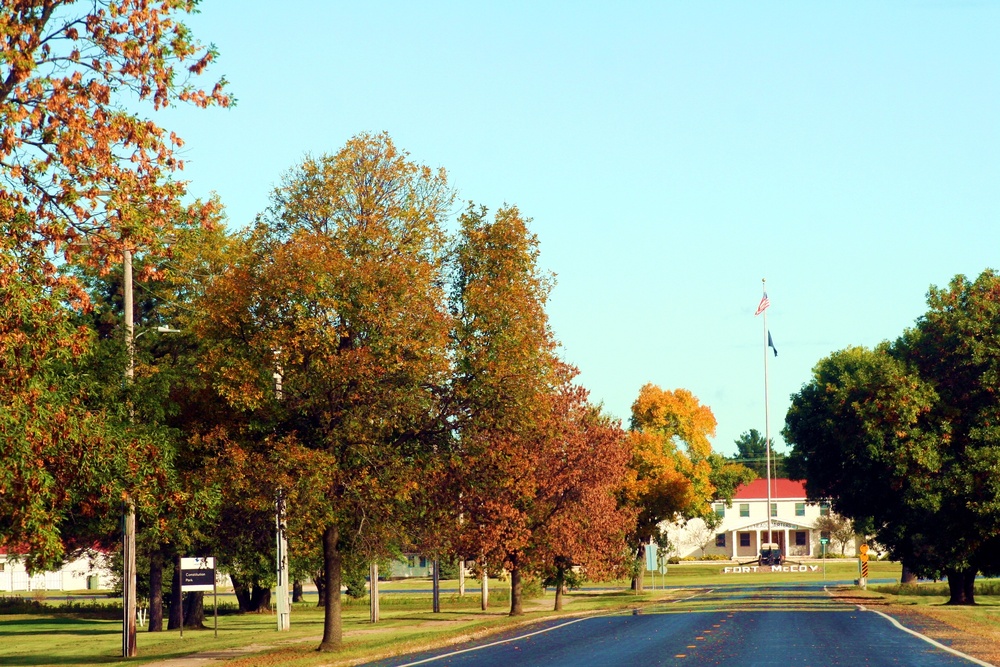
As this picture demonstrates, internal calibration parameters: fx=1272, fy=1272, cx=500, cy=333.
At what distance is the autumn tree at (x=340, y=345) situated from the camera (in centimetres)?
2856

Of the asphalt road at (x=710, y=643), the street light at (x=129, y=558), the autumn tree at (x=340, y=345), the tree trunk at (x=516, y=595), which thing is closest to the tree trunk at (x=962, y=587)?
the asphalt road at (x=710, y=643)

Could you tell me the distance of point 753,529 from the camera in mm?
126500

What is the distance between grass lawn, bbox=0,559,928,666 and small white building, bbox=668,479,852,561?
58.8 metres

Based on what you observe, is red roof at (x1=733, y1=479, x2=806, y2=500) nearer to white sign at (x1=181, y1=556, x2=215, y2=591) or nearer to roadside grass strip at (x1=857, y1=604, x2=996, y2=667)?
roadside grass strip at (x1=857, y1=604, x2=996, y2=667)

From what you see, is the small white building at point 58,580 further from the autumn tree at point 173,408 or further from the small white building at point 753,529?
the autumn tree at point 173,408

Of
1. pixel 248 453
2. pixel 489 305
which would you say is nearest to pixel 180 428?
pixel 248 453

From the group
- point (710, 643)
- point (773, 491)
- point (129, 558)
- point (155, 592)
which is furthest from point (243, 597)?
point (773, 491)

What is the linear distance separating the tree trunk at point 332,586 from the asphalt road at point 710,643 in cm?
320

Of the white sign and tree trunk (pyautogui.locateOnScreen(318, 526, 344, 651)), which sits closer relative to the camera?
tree trunk (pyautogui.locateOnScreen(318, 526, 344, 651))

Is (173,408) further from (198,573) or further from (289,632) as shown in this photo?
(289,632)

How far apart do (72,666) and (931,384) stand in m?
33.1

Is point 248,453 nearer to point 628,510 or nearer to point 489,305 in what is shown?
point 489,305

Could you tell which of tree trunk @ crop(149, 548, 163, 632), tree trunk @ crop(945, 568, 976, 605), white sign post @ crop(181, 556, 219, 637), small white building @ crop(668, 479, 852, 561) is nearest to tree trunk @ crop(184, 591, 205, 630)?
tree trunk @ crop(149, 548, 163, 632)

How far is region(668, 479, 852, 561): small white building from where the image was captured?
12562cm
